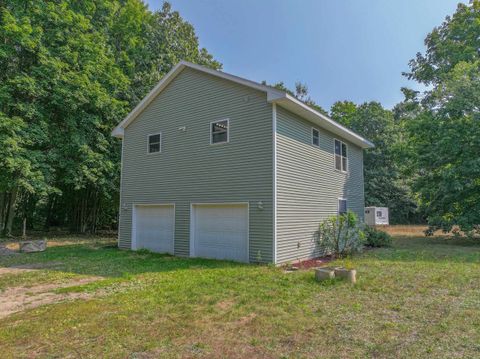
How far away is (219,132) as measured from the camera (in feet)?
35.6

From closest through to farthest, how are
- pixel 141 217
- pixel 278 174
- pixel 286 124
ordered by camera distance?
pixel 278 174, pixel 286 124, pixel 141 217

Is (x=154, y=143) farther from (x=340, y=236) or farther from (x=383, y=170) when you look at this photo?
(x=383, y=170)

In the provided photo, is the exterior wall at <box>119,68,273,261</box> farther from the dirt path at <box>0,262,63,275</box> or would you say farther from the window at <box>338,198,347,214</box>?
the window at <box>338,198,347,214</box>

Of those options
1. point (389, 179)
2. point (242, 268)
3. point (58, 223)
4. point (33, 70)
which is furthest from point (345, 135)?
point (58, 223)

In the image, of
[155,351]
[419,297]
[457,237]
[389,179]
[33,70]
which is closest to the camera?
[155,351]

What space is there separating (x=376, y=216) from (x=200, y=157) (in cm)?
1880

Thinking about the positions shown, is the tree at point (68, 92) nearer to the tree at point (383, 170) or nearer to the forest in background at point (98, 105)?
the forest in background at point (98, 105)

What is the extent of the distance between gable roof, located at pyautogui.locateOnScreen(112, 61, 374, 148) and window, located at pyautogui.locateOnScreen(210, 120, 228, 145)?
4.72 feet

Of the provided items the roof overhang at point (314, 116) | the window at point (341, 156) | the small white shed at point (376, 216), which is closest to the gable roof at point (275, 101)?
the roof overhang at point (314, 116)

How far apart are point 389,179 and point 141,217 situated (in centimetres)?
2461

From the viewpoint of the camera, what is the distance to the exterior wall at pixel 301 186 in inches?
380

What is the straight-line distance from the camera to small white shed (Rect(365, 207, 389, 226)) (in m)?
24.7

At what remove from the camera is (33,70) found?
1532cm

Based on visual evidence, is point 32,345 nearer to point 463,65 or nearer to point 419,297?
point 419,297
